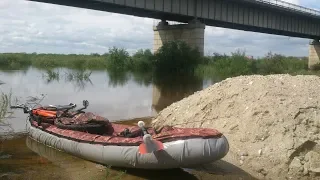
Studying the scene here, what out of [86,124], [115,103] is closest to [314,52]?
[115,103]

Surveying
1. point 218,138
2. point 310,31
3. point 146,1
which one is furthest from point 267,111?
point 310,31

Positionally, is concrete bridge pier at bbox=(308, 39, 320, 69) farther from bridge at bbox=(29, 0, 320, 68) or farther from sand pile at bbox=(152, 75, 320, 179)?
sand pile at bbox=(152, 75, 320, 179)

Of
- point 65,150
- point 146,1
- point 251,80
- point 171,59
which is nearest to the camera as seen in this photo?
point 65,150

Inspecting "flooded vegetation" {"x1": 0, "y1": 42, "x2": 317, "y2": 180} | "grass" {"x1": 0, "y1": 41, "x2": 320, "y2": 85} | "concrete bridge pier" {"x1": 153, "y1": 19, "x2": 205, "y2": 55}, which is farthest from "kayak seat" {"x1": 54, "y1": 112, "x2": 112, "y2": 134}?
"concrete bridge pier" {"x1": 153, "y1": 19, "x2": 205, "y2": 55}

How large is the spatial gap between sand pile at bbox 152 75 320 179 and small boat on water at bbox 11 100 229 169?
1.20 meters

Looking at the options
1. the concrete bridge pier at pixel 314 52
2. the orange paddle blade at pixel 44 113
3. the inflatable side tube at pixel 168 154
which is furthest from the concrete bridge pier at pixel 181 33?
the inflatable side tube at pixel 168 154

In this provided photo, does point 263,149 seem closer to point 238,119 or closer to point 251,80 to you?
point 238,119

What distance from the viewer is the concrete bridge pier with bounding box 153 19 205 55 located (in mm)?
39688

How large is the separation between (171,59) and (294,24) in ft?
64.2

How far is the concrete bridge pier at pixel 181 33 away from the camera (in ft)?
130

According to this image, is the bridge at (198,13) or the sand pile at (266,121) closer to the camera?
the sand pile at (266,121)

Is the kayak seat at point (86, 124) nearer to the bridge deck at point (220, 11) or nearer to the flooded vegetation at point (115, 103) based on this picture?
the flooded vegetation at point (115, 103)

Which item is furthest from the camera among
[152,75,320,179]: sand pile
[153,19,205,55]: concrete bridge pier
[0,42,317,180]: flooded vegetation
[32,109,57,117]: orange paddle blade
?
[153,19,205,55]: concrete bridge pier

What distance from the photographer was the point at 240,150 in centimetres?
731
